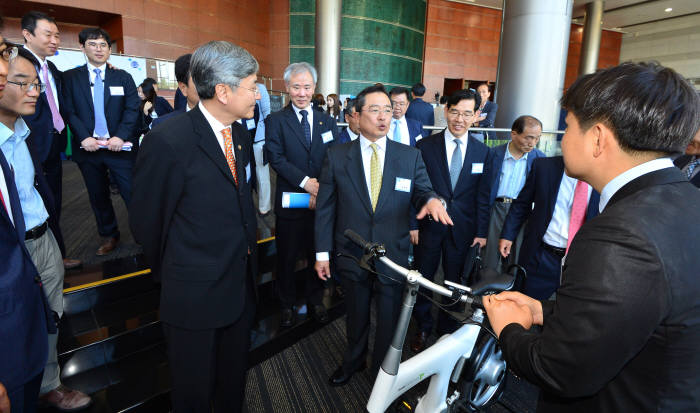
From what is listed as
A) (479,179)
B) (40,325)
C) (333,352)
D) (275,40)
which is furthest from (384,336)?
(275,40)

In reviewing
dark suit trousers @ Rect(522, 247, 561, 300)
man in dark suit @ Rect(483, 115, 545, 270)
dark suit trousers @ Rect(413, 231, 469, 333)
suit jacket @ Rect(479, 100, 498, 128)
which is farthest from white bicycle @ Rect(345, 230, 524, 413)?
suit jacket @ Rect(479, 100, 498, 128)

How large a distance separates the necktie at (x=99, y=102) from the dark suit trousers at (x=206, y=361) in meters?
2.32

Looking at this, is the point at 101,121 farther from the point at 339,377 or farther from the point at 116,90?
the point at 339,377

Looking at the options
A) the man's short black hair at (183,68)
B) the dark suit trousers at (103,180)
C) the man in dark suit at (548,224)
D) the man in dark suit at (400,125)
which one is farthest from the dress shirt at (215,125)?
the man in dark suit at (400,125)

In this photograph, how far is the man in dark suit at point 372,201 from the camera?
2.05 meters

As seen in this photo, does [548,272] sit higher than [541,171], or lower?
lower

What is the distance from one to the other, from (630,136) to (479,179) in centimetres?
186

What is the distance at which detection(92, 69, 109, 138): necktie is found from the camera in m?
3.06

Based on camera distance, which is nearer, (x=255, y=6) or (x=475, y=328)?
(x=475, y=328)

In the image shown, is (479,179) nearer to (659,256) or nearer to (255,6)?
(659,256)

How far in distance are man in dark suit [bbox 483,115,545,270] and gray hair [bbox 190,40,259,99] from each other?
7.18ft

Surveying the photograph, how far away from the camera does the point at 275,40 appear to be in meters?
13.0

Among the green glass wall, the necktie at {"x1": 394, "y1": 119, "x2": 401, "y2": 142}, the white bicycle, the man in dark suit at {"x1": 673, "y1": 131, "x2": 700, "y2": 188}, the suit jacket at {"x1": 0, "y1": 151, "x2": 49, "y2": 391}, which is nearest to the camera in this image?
the suit jacket at {"x1": 0, "y1": 151, "x2": 49, "y2": 391}

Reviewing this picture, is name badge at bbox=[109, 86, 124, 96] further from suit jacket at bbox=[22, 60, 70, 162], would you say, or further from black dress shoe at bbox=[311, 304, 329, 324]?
black dress shoe at bbox=[311, 304, 329, 324]
